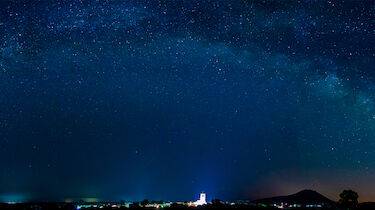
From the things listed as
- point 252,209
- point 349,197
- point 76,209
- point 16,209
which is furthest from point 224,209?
point 16,209

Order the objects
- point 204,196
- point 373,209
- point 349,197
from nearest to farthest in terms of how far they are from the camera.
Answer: point 373,209 → point 349,197 → point 204,196

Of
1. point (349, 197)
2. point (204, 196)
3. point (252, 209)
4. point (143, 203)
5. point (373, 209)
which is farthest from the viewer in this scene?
point (204, 196)

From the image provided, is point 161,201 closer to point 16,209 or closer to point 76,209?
point 76,209

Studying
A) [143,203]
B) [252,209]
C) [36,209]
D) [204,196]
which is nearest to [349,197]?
[252,209]

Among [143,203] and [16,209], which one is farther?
[143,203]

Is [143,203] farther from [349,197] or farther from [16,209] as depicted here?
[349,197]

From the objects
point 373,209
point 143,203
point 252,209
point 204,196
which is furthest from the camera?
point 204,196
